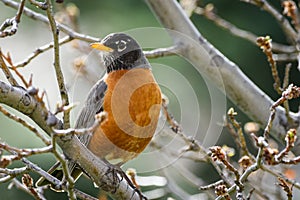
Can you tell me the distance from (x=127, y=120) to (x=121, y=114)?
0.13 feet

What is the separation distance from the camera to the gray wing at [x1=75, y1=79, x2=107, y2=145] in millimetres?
3190

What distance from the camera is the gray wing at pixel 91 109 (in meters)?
3.19

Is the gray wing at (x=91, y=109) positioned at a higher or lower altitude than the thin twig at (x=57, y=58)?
lower

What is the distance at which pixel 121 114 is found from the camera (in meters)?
3.07

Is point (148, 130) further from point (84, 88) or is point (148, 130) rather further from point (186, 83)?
point (186, 83)

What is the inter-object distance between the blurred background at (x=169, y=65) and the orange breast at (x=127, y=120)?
76.4 inches

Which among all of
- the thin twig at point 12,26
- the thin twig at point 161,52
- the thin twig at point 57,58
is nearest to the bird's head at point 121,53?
the thin twig at point 161,52

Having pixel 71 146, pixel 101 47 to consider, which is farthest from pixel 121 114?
pixel 71 146

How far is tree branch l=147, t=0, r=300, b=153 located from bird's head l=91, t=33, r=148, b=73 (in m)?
0.20

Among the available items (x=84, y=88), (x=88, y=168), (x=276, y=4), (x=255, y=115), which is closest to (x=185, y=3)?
(x=255, y=115)

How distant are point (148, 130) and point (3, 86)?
3.67ft

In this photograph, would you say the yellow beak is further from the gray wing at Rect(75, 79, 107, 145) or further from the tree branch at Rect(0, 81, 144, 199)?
the tree branch at Rect(0, 81, 144, 199)

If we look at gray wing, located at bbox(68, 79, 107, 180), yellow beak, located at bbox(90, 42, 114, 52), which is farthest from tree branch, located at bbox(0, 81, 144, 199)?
yellow beak, located at bbox(90, 42, 114, 52)

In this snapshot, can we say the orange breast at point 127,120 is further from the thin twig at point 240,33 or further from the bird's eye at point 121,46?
the thin twig at point 240,33
